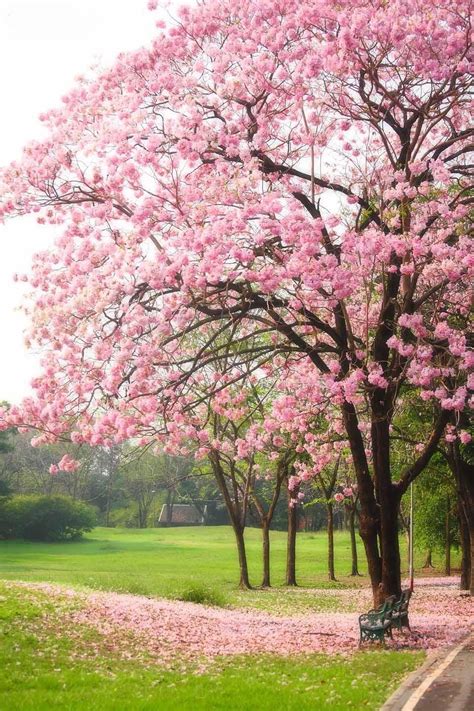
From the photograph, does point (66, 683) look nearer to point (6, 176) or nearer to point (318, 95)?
point (6, 176)

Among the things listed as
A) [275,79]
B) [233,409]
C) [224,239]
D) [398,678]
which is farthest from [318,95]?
[398,678]

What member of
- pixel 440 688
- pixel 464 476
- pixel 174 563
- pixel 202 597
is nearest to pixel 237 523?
pixel 202 597

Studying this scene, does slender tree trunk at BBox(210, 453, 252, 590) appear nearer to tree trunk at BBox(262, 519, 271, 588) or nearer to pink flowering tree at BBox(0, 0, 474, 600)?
tree trunk at BBox(262, 519, 271, 588)

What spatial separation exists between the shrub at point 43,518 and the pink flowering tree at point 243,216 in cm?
5171

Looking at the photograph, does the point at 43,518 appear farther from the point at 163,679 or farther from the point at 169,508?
the point at 163,679

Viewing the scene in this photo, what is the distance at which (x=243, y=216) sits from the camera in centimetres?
1458

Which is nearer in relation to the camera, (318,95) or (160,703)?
(160,703)

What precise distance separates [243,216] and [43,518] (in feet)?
192

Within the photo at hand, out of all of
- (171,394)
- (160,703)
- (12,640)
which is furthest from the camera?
(171,394)

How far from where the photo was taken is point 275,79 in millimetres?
16438

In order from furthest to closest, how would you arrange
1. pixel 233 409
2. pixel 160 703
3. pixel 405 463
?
pixel 405 463, pixel 233 409, pixel 160 703

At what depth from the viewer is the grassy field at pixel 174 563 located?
28719 mm

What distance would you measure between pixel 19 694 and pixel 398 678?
518 cm

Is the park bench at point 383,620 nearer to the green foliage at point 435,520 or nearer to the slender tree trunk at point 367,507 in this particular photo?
the slender tree trunk at point 367,507
